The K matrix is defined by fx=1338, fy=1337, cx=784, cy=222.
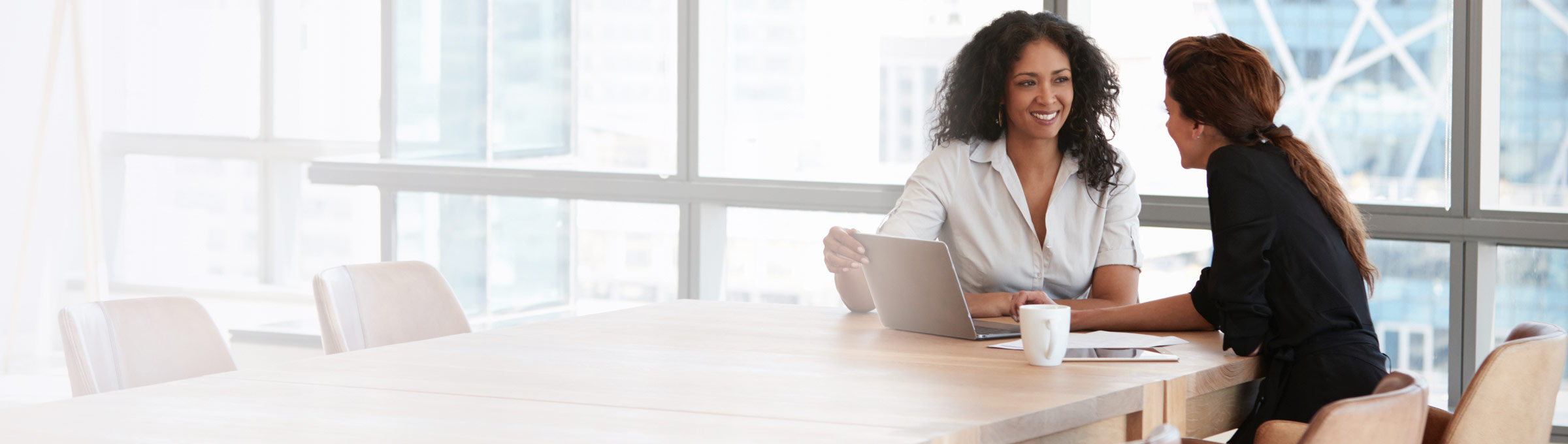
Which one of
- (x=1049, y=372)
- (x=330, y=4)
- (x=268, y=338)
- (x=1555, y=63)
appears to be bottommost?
(x=268, y=338)

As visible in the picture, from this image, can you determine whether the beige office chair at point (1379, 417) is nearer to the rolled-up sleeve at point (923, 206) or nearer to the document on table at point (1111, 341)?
the document on table at point (1111, 341)

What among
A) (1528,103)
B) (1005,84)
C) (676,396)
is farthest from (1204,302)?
(1528,103)

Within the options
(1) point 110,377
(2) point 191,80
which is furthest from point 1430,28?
(2) point 191,80

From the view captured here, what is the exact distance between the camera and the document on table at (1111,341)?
6.63 feet

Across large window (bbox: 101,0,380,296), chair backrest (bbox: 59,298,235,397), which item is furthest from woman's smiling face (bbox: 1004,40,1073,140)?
large window (bbox: 101,0,380,296)

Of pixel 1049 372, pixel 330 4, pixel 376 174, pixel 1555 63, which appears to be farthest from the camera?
pixel 330 4

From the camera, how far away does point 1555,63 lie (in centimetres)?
326

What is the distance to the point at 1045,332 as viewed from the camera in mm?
1835

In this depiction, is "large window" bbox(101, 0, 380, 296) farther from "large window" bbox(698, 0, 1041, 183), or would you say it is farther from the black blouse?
the black blouse

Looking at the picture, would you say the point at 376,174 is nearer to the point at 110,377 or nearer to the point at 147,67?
the point at 147,67

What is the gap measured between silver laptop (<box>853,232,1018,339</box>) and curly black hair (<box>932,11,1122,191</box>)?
0.60 meters

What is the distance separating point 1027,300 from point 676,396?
3.00 ft

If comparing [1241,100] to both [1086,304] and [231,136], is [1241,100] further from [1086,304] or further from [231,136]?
[231,136]

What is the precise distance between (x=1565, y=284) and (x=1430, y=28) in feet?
2.32
